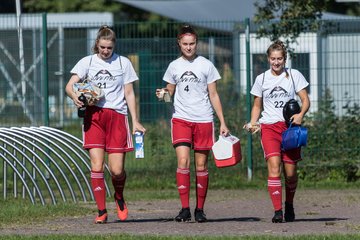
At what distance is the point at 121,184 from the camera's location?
1276 centimetres

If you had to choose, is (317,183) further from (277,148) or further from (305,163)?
(277,148)

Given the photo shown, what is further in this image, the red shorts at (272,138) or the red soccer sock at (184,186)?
the red soccer sock at (184,186)

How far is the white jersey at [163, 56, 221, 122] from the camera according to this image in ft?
41.8

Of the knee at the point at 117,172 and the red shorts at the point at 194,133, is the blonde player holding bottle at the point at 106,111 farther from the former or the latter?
the red shorts at the point at 194,133

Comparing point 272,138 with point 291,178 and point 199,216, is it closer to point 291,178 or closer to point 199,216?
point 291,178

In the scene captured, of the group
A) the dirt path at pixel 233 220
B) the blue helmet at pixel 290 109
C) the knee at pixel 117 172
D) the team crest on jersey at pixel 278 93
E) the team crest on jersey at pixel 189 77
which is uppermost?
the team crest on jersey at pixel 189 77

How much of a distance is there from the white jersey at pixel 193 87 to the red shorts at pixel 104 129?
2.20 feet

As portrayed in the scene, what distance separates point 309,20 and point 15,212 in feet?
24.1

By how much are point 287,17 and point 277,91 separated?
23.3 feet

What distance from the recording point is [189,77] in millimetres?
12742

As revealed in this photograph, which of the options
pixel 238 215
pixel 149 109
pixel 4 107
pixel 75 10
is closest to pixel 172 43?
pixel 149 109

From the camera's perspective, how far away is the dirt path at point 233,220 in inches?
463

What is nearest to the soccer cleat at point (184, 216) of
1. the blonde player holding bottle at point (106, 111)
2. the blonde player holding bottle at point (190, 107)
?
the blonde player holding bottle at point (190, 107)

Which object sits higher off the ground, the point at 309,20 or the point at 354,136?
the point at 309,20
